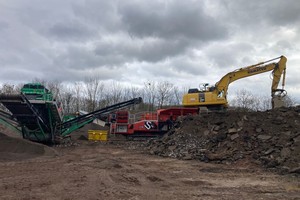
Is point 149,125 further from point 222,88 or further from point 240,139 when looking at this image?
point 240,139

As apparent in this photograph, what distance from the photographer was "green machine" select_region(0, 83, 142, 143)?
16234 mm

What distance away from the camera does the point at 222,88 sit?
19828mm

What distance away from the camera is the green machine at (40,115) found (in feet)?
53.3

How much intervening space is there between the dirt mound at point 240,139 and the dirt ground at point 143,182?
34.3 inches

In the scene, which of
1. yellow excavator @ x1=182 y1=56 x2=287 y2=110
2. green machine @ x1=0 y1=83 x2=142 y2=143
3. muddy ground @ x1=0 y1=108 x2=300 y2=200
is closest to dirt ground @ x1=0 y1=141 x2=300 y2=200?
muddy ground @ x1=0 y1=108 x2=300 y2=200

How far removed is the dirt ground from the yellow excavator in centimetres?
811

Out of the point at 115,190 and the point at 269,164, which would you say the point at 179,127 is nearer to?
the point at 269,164

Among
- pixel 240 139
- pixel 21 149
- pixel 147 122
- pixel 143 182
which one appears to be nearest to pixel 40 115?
pixel 21 149

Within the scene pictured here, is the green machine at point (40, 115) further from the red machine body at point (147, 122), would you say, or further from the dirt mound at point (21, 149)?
the dirt mound at point (21, 149)

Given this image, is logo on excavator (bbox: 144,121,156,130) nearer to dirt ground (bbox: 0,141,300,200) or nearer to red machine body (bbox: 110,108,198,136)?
red machine body (bbox: 110,108,198,136)

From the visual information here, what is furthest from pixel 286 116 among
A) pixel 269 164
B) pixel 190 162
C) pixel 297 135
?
pixel 190 162

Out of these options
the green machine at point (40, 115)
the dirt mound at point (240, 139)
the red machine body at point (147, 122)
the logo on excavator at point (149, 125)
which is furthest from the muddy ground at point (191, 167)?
the logo on excavator at point (149, 125)

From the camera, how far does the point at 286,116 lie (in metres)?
14.3

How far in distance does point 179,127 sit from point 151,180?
905 cm
